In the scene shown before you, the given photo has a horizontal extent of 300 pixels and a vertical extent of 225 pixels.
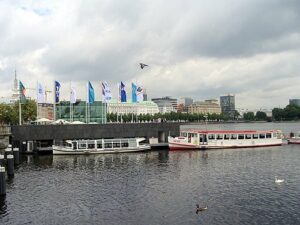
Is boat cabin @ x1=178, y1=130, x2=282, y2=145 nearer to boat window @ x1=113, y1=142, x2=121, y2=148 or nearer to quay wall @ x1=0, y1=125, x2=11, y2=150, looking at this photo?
boat window @ x1=113, y1=142, x2=121, y2=148

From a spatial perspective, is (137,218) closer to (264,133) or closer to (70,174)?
(70,174)

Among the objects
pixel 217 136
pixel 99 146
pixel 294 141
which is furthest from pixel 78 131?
pixel 294 141

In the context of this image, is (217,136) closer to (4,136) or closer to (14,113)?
(4,136)

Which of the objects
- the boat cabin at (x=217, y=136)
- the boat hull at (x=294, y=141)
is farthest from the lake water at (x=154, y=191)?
the boat hull at (x=294, y=141)

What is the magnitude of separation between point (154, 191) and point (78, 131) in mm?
47934

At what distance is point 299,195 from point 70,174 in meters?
33.5

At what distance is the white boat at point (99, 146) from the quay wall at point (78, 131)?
285cm

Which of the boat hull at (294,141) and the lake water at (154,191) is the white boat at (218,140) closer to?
the boat hull at (294,141)

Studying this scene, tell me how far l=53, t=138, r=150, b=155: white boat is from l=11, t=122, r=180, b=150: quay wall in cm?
285

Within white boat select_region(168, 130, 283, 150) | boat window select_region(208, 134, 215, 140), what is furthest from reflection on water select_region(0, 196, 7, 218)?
boat window select_region(208, 134, 215, 140)

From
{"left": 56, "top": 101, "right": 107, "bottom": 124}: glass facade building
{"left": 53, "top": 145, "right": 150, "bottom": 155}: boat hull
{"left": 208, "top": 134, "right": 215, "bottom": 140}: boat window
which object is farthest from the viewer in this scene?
{"left": 56, "top": 101, "right": 107, "bottom": 124}: glass facade building

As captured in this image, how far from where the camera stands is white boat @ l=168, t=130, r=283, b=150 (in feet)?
310

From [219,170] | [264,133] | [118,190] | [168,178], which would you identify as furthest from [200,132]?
[118,190]

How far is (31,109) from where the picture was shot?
135250 mm
